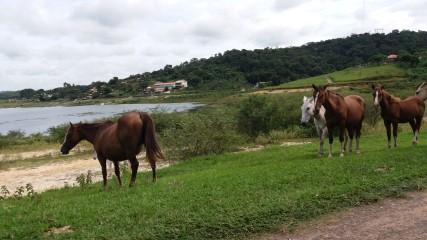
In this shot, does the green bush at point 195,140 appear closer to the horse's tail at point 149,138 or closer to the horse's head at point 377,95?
the horse's head at point 377,95

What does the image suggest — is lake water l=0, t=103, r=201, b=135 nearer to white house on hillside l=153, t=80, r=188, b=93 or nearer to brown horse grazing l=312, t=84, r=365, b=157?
brown horse grazing l=312, t=84, r=365, b=157

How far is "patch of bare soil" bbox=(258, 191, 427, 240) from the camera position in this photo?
606cm

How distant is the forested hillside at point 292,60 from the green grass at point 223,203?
7578 cm

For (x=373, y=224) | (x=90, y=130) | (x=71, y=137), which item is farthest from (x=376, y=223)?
(x=71, y=137)

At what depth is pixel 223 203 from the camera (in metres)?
7.43

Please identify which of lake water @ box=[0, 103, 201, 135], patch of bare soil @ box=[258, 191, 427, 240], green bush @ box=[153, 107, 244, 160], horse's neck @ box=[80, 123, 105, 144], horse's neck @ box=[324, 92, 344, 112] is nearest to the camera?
patch of bare soil @ box=[258, 191, 427, 240]

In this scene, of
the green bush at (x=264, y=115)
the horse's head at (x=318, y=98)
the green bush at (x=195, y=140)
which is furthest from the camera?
the green bush at (x=264, y=115)

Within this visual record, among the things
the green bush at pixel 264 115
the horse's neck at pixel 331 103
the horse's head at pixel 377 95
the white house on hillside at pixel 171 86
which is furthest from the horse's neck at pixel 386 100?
the white house on hillside at pixel 171 86

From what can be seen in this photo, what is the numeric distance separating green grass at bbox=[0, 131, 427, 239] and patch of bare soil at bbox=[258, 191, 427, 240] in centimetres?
25

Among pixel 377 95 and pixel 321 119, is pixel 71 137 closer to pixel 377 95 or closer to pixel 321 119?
pixel 321 119

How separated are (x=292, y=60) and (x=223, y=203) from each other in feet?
333

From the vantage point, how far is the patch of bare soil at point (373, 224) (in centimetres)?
606

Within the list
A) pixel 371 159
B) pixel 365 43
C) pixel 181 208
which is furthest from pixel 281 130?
pixel 365 43

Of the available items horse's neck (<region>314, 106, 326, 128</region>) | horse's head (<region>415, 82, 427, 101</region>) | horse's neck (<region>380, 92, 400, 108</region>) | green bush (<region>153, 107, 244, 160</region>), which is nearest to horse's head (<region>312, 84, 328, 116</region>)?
horse's neck (<region>314, 106, 326, 128</region>)
